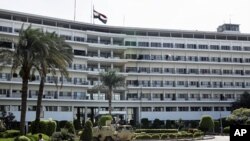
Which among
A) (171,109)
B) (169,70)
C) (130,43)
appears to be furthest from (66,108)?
(169,70)

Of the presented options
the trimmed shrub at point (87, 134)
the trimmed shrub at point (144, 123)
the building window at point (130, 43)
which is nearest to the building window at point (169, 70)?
the building window at point (130, 43)

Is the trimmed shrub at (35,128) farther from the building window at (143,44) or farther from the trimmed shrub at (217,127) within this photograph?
the building window at (143,44)

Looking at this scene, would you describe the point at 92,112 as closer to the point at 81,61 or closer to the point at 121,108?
the point at 121,108

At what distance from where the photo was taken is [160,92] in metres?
89.1

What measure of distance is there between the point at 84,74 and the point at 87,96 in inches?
202

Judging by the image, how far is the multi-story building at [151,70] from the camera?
80438 millimetres

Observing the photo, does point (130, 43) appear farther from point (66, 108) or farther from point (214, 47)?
point (214, 47)

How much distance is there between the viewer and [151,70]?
3529 inches

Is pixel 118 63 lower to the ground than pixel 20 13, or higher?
lower

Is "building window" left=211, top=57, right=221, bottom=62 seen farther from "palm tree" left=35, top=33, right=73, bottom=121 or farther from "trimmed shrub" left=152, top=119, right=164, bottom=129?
"palm tree" left=35, top=33, right=73, bottom=121

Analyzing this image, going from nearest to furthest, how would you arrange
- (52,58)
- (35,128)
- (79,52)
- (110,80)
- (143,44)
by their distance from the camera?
(52,58)
(35,128)
(110,80)
(79,52)
(143,44)

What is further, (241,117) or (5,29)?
(5,29)

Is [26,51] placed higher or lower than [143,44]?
lower

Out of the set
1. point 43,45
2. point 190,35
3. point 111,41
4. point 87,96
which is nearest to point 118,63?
point 111,41
